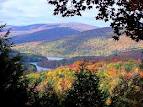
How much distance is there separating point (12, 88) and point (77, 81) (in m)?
15.7

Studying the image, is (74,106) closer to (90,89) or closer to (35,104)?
(35,104)

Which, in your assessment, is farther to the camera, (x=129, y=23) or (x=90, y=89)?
(x=90, y=89)

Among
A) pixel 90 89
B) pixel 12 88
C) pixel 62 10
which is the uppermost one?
pixel 62 10

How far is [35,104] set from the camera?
65.9 ft

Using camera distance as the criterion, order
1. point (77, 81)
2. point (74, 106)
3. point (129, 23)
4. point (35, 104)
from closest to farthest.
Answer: point (129, 23)
point (35, 104)
point (74, 106)
point (77, 81)

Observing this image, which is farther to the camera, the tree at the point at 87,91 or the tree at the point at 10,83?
the tree at the point at 87,91

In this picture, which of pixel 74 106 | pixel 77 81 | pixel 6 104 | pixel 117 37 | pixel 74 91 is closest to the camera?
pixel 117 37

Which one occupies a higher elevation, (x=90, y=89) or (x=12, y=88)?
(x=12, y=88)

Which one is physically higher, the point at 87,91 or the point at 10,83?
the point at 10,83

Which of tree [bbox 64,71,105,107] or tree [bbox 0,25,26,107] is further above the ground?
tree [bbox 0,25,26,107]

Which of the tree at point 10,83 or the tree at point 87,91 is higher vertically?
the tree at point 10,83

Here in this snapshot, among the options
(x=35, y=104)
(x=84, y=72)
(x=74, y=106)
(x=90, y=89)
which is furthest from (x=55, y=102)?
(x=84, y=72)

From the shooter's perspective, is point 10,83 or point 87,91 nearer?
point 10,83

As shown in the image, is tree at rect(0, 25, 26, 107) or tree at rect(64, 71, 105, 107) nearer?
tree at rect(0, 25, 26, 107)
